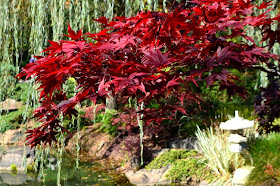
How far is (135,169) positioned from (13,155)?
2430 mm

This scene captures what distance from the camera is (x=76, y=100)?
1.52m

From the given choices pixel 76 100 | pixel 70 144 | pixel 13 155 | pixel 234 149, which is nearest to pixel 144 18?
Answer: pixel 76 100

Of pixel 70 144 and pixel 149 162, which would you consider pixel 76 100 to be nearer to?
pixel 149 162

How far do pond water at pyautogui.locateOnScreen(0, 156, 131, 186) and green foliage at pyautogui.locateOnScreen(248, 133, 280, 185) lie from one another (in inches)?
71.0

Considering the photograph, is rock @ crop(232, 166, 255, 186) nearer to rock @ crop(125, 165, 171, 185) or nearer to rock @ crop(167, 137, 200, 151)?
rock @ crop(125, 165, 171, 185)

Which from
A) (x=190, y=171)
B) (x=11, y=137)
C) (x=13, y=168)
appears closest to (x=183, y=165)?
(x=190, y=171)

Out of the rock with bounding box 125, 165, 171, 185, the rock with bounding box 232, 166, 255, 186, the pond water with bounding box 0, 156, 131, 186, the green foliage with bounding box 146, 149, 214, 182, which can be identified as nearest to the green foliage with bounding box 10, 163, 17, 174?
the pond water with bounding box 0, 156, 131, 186

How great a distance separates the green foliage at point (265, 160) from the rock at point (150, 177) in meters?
1.21

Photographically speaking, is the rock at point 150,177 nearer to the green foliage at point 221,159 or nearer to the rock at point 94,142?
the green foliage at point 221,159

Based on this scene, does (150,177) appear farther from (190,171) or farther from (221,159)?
(221,159)

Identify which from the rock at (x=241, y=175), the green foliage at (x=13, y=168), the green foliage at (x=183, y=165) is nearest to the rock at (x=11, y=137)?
the green foliage at (x=13, y=168)

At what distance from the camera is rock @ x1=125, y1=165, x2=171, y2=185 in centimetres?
432

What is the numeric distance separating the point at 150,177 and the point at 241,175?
1368mm

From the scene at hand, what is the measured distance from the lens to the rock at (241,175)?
3.47 m
